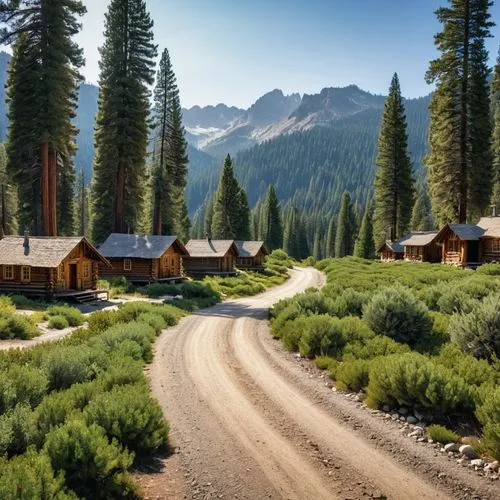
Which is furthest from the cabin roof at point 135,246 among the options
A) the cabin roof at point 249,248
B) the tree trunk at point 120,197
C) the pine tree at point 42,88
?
the cabin roof at point 249,248

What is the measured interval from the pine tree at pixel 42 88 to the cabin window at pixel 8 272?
12.7 ft

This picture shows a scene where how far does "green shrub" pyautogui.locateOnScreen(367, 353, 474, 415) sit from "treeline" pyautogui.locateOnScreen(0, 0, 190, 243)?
26.6 m

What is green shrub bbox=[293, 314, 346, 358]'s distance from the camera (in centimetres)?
1322

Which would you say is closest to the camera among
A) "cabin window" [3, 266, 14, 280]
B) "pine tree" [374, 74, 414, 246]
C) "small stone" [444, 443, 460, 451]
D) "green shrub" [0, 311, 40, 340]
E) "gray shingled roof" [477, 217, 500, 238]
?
"small stone" [444, 443, 460, 451]

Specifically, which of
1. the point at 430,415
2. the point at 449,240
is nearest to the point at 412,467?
the point at 430,415

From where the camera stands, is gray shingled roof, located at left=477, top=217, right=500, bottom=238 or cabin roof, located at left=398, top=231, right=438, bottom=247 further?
cabin roof, located at left=398, top=231, right=438, bottom=247

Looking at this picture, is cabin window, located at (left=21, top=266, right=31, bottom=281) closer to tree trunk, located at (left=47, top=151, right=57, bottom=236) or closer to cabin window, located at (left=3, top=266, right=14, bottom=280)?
cabin window, located at (left=3, top=266, right=14, bottom=280)

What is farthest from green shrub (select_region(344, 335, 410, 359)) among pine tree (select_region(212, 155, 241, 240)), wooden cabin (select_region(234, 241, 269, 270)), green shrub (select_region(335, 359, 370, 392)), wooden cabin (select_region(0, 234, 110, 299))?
pine tree (select_region(212, 155, 241, 240))

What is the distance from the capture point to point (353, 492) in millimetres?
6164

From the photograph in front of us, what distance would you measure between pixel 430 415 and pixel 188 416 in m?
5.11

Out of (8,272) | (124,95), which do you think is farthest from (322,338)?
(124,95)

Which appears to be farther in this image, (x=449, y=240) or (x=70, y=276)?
(x=449, y=240)

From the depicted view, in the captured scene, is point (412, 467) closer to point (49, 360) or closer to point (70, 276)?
point (49, 360)

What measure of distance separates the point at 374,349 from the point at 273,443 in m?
5.33
